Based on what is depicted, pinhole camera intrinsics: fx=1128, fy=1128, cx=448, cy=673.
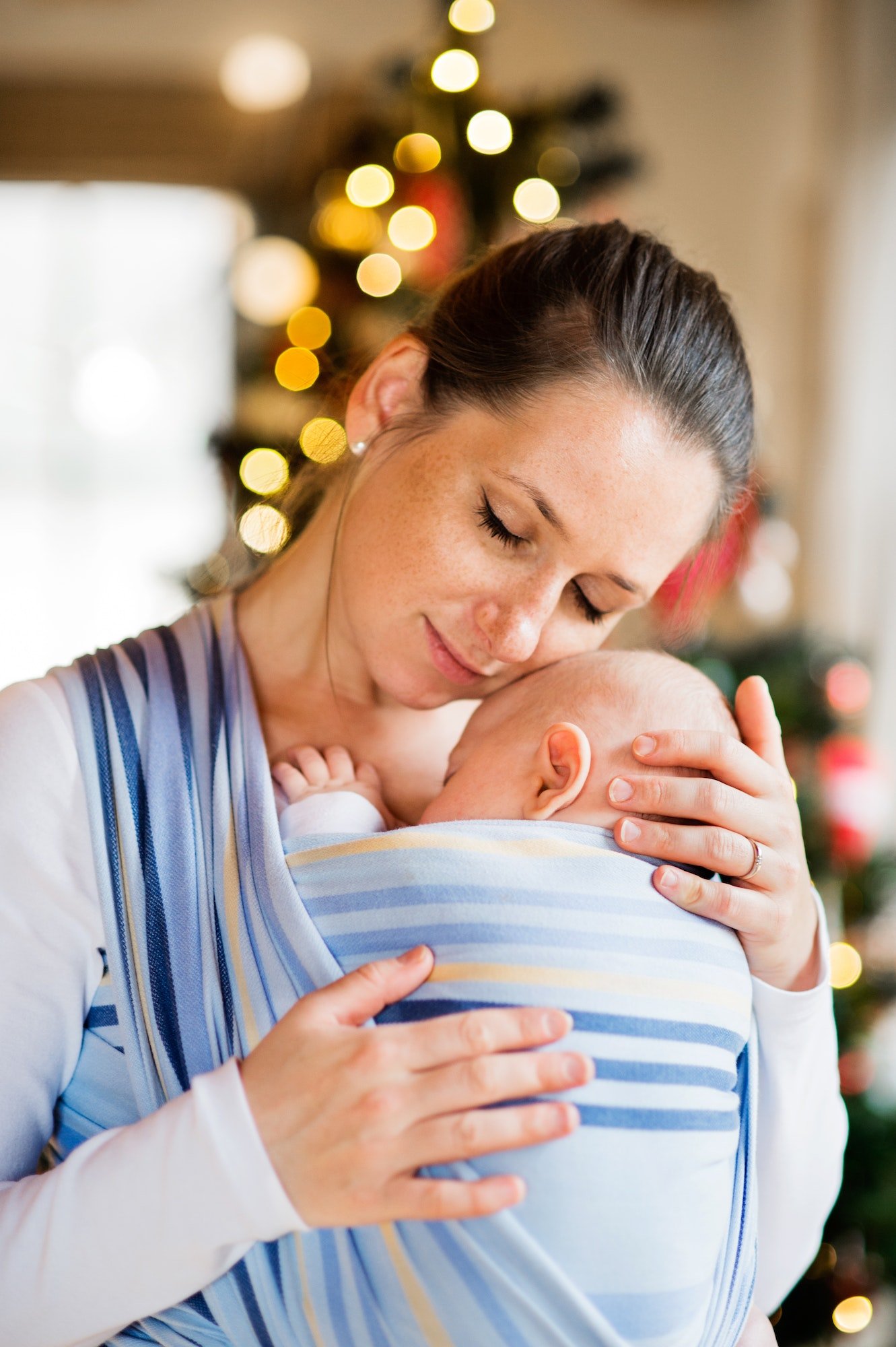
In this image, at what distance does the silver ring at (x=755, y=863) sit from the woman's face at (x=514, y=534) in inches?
10.4

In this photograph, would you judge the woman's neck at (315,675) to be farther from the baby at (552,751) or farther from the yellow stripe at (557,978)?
the yellow stripe at (557,978)

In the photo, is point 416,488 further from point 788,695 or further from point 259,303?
point 259,303

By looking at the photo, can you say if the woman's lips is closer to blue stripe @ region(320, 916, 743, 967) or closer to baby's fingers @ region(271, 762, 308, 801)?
baby's fingers @ region(271, 762, 308, 801)

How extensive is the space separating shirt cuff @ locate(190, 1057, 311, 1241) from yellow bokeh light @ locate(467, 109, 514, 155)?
205cm

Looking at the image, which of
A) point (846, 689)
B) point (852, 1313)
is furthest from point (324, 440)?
point (852, 1313)

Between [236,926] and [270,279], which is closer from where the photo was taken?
[236,926]

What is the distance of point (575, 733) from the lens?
1.00m

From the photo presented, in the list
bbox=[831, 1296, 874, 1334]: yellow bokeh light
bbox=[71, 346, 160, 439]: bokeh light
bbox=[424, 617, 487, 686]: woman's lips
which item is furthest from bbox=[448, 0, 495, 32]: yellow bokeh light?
bbox=[831, 1296, 874, 1334]: yellow bokeh light

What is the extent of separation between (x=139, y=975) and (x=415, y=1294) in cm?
32

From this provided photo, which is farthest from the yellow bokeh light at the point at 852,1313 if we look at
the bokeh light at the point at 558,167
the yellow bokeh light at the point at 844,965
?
the bokeh light at the point at 558,167

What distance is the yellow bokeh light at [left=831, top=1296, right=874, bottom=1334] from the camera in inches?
81.3

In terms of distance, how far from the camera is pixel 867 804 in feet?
6.87

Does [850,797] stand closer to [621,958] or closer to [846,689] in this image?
[846,689]

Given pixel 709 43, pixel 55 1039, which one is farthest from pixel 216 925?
pixel 709 43
